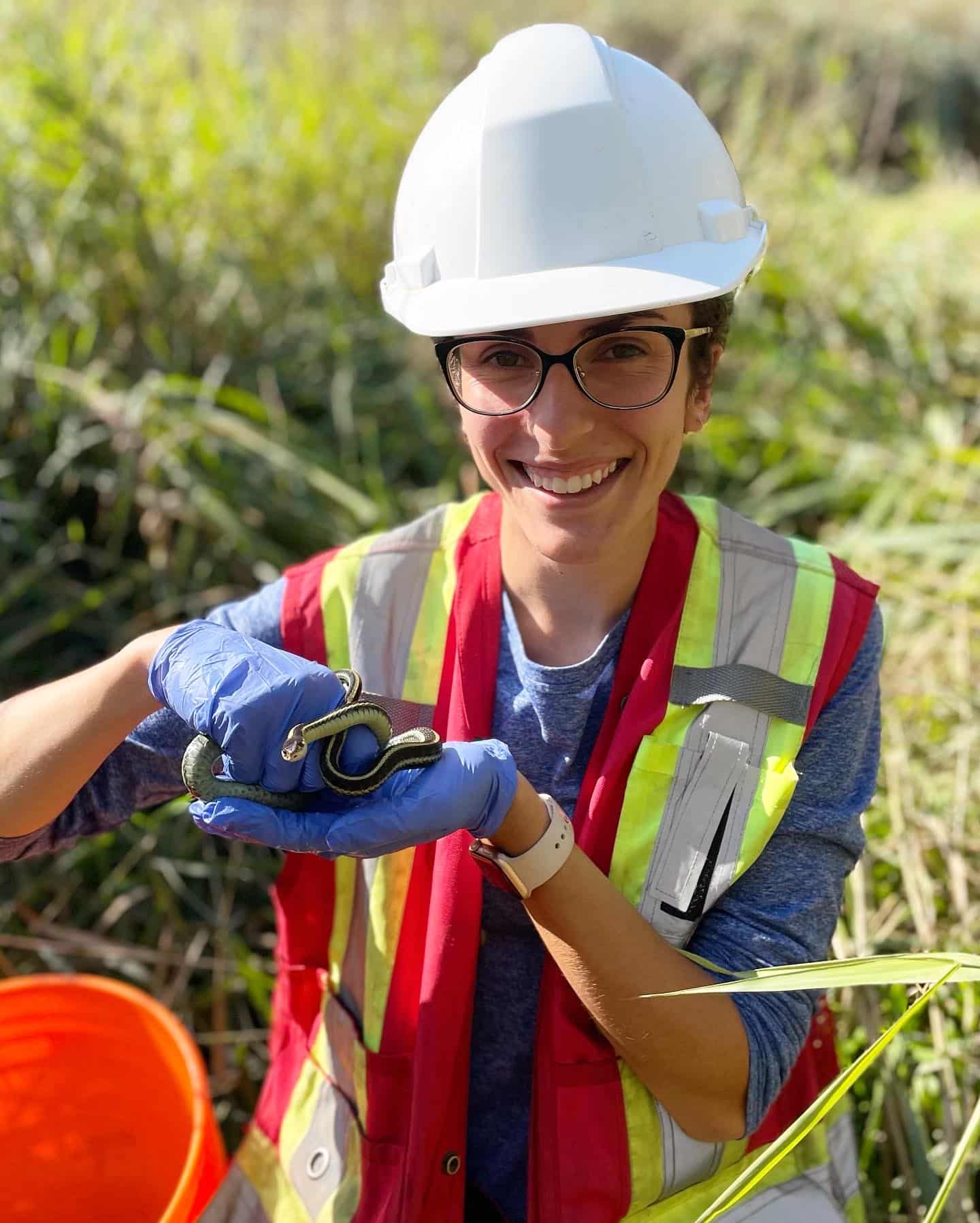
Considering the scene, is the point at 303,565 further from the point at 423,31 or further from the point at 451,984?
the point at 423,31

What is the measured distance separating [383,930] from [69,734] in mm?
515

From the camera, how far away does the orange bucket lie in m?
Answer: 1.97

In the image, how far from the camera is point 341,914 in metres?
1.73

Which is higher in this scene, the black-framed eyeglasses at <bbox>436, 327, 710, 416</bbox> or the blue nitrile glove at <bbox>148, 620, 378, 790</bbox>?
the black-framed eyeglasses at <bbox>436, 327, 710, 416</bbox>

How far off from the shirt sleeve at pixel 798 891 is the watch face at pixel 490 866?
29cm

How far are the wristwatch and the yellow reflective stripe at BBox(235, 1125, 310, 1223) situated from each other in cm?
66

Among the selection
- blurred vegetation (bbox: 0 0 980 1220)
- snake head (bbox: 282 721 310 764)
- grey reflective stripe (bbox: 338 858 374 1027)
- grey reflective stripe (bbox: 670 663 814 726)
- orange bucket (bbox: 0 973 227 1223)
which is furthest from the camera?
blurred vegetation (bbox: 0 0 980 1220)

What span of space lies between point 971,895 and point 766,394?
2.37 meters

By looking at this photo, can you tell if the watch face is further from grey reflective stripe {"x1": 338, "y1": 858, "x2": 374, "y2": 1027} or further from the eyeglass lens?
the eyeglass lens

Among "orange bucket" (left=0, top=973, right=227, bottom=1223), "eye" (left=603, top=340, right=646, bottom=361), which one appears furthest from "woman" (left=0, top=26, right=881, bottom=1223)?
"orange bucket" (left=0, top=973, right=227, bottom=1223)

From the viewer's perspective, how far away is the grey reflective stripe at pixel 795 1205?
1620 mm

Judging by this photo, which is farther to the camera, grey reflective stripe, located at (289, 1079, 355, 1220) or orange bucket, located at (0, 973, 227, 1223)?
orange bucket, located at (0, 973, 227, 1223)

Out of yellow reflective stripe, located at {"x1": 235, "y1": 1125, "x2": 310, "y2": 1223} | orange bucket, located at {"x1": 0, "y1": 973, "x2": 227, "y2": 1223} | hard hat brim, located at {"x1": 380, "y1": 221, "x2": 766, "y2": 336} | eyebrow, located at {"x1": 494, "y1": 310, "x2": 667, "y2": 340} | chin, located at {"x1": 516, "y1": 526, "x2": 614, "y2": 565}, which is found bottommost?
orange bucket, located at {"x1": 0, "y1": 973, "x2": 227, "y2": 1223}

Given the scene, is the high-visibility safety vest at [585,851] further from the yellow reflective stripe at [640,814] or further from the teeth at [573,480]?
the teeth at [573,480]
